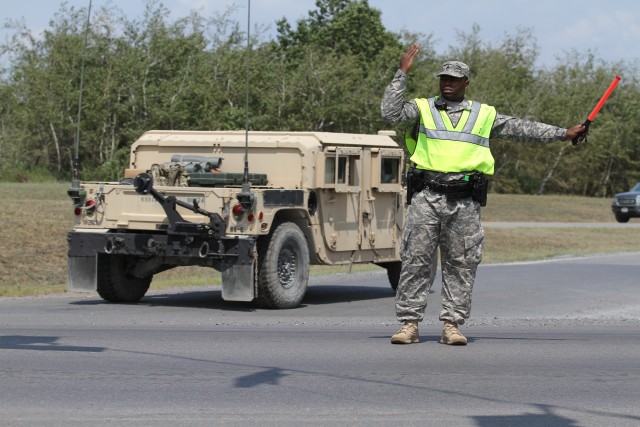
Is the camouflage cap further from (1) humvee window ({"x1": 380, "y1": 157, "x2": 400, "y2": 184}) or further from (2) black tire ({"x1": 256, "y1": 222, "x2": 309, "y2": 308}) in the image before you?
(1) humvee window ({"x1": 380, "y1": 157, "x2": 400, "y2": 184})

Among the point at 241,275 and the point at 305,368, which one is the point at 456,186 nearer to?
the point at 305,368

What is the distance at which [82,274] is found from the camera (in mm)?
14102

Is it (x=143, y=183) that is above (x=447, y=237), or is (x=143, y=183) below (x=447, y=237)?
above

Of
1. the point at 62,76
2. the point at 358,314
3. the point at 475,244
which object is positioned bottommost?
the point at 358,314

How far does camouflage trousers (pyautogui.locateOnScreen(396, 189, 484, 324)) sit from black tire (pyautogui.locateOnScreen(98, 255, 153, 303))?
18.1 feet

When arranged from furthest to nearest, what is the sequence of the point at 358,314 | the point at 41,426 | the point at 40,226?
the point at 40,226, the point at 358,314, the point at 41,426

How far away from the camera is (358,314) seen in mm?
13422

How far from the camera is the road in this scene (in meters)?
6.66

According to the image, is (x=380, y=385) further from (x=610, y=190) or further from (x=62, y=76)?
(x=610, y=190)

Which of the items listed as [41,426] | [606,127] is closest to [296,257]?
[41,426]

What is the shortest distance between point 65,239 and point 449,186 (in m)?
13.5

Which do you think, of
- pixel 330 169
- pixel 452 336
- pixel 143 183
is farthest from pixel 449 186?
pixel 330 169

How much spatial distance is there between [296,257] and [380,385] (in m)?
6.75

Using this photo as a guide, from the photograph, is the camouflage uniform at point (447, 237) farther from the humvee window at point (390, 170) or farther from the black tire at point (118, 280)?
the humvee window at point (390, 170)
